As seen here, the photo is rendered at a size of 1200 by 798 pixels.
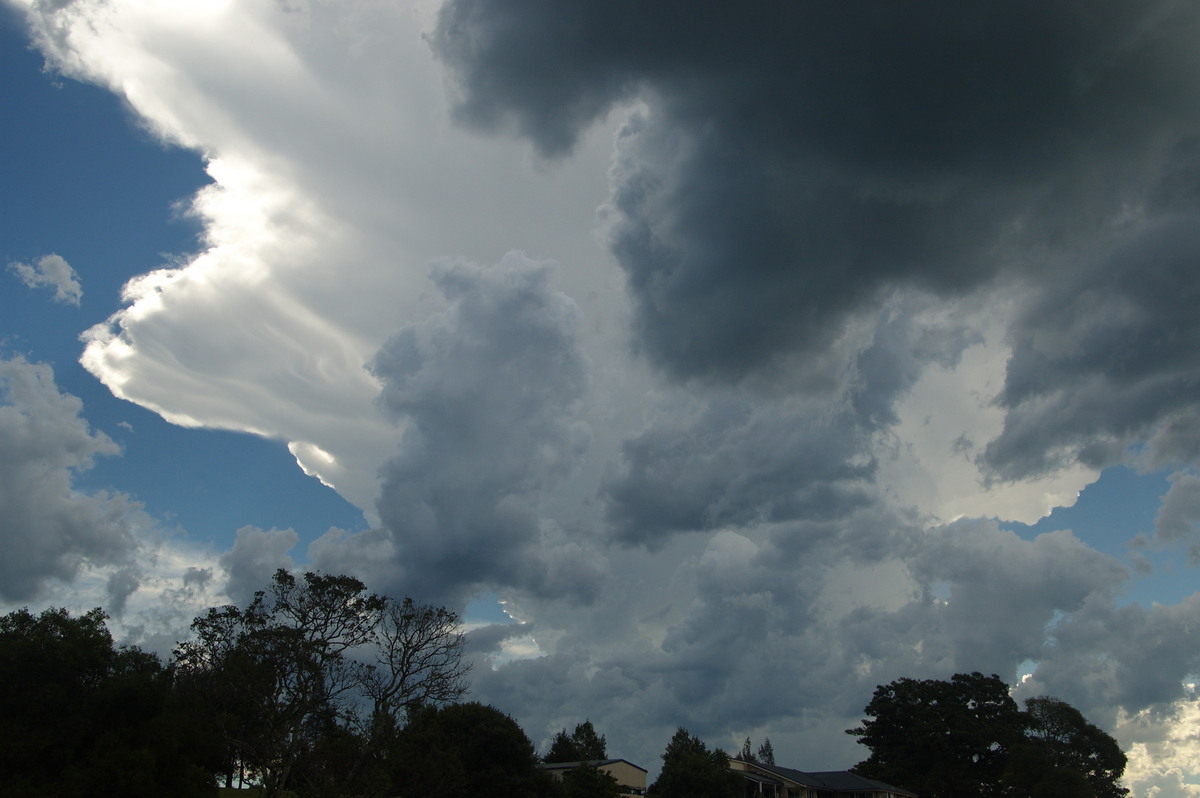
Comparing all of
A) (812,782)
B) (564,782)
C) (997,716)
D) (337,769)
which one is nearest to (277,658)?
(337,769)

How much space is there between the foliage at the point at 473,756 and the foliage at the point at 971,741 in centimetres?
5352

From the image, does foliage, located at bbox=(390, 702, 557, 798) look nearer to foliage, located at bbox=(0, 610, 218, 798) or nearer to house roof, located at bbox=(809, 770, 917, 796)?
foliage, located at bbox=(0, 610, 218, 798)

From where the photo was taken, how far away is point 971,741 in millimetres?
96125

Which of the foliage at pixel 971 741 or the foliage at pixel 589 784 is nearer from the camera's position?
the foliage at pixel 589 784

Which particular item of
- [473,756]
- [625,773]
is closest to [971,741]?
[625,773]

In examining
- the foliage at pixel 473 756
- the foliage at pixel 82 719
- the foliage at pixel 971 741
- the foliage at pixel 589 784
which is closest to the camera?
the foliage at pixel 82 719

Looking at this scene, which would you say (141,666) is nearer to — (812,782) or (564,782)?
(564,782)

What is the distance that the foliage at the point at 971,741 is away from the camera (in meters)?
94.8

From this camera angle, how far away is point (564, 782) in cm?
7494

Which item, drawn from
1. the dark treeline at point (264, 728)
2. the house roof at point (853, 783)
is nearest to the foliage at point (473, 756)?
the dark treeline at point (264, 728)

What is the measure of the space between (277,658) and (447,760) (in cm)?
1724

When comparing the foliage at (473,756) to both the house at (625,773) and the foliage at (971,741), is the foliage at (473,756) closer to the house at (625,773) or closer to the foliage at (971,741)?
the house at (625,773)

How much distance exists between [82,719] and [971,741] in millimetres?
95944

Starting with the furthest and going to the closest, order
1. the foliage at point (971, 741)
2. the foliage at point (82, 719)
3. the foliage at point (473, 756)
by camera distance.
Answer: the foliage at point (971, 741) → the foliage at point (473, 756) → the foliage at point (82, 719)
